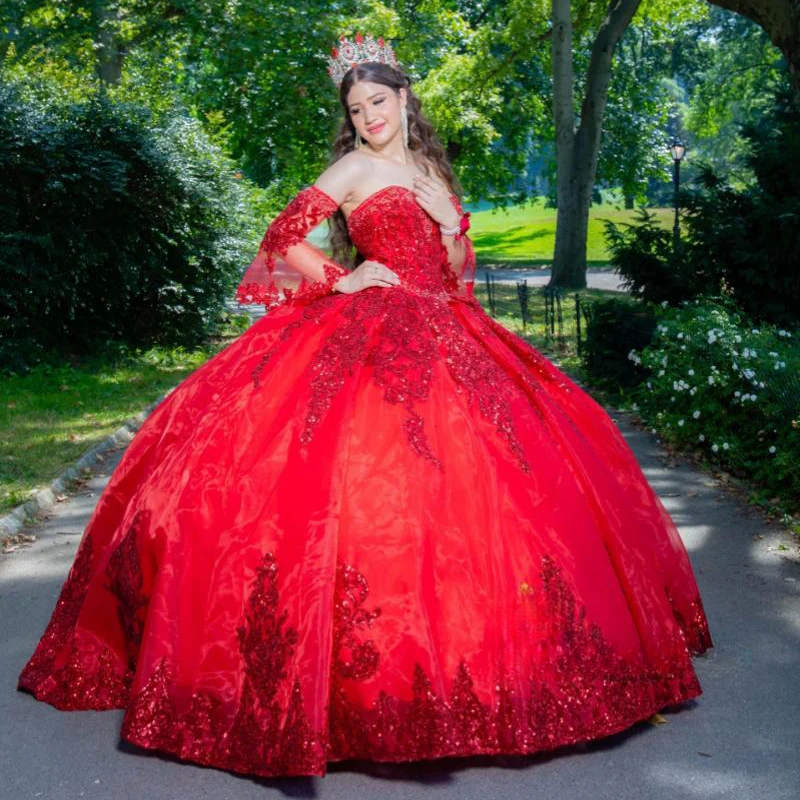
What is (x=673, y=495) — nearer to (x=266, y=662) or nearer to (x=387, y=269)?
(x=387, y=269)

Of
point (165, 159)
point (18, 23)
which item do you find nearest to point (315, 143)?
point (18, 23)

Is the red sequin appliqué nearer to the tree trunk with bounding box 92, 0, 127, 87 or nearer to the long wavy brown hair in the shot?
the long wavy brown hair

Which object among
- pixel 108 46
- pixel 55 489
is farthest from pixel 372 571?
pixel 108 46

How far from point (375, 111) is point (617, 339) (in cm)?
829

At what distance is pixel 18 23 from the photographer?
2723 centimetres

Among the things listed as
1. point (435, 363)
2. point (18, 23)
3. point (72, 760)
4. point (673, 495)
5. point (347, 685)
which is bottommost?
point (673, 495)

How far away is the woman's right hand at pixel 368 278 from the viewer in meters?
4.73

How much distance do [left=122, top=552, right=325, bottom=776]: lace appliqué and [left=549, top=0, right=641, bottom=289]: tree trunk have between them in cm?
2171

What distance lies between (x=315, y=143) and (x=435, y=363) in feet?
71.6

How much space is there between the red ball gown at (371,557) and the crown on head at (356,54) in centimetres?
62

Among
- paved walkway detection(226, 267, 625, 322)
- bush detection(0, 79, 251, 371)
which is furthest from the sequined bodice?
paved walkway detection(226, 267, 625, 322)

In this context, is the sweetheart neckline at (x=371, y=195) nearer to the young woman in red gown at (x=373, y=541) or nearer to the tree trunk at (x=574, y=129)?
the young woman in red gown at (x=373, y=541)

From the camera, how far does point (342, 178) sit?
188 inches

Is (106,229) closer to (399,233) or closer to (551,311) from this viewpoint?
(551,311)
